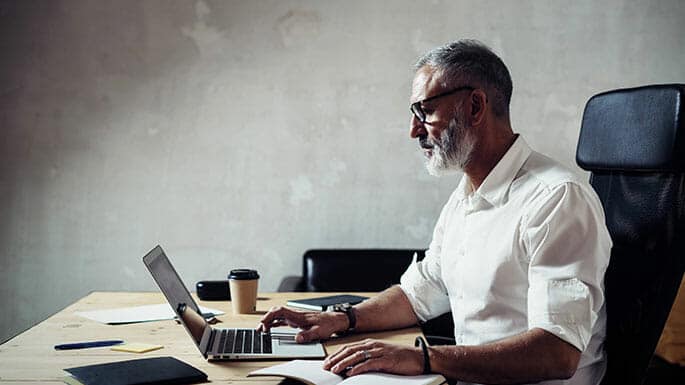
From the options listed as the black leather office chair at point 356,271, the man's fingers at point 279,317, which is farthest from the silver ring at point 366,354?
the black leather office chair at point 356,271

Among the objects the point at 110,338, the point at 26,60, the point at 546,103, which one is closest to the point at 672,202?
the point at 110,338

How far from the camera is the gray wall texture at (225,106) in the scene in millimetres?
3672

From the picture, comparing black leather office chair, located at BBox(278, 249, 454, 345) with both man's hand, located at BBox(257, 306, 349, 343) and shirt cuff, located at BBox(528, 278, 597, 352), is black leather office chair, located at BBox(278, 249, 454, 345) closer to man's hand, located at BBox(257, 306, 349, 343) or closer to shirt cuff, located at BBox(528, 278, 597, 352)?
man's hand, located at BBox(257, 306, 349, 343)

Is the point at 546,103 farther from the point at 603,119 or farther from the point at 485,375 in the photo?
the point at 485,375

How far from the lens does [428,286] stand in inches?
86.7

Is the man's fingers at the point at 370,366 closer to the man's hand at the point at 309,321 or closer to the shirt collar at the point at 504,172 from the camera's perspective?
the man's hand at the point at 309,321

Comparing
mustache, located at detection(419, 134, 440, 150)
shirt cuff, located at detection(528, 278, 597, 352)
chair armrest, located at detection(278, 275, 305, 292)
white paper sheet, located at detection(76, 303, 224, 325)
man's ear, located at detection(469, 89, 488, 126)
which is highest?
man's ear, located at detection(469, 89, 488, 126)

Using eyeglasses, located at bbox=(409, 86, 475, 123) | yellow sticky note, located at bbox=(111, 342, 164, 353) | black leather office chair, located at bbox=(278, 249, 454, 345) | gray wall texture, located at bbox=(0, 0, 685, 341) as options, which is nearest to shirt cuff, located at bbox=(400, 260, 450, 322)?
eyeglasses, located at bbox=(409, 86, 475, 123)

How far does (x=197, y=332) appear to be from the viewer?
1715 millimetres

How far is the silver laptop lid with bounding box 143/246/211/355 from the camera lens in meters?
1.66

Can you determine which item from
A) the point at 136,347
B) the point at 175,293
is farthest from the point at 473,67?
the point at 136,347

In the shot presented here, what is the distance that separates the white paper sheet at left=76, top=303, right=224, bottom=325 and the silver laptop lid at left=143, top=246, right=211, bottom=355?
0.61 feet

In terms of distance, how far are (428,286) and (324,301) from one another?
32cm

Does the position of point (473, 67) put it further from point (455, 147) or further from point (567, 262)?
point (567, 262)
